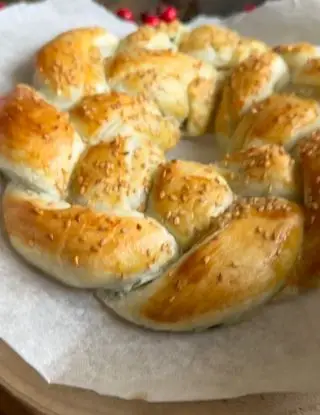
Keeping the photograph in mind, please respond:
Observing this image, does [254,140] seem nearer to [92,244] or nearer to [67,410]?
[92,244]

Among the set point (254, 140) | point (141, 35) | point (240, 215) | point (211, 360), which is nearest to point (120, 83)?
point (141, 35)

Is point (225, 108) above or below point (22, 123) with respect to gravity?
below

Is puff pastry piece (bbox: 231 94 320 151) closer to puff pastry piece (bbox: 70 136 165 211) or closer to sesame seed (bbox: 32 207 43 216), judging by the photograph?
puff pastry piece (bbox: 70 136 165 211)

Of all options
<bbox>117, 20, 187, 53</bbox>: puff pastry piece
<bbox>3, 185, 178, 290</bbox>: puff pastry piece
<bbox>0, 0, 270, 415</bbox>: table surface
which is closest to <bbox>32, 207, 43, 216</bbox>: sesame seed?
<bbox>3, 185, 178, 290</bbox>: puff pastry piece

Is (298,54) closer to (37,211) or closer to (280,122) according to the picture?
(280,122)

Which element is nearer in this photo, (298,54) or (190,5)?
(298,54)

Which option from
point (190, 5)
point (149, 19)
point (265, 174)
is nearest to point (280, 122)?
point (265, 174)
